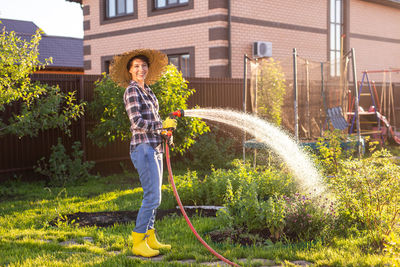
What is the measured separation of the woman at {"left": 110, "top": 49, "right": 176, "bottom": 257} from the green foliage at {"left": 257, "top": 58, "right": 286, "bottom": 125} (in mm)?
6653

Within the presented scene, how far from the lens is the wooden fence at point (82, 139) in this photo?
31.1ft

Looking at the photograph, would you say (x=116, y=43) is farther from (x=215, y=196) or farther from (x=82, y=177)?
(x=215, y=196)

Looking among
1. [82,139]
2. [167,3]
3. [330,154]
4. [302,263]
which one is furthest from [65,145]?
[167,3]

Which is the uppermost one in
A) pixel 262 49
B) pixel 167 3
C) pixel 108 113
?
pixel 167 3

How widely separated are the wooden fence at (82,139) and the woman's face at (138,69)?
201 inches

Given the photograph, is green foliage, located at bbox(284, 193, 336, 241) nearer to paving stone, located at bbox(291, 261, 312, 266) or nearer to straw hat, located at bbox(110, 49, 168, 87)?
paving stone, located at bbox(291, 261, 312, 266)

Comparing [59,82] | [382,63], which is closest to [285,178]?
[59,82]

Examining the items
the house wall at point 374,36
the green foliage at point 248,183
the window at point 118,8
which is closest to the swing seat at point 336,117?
the green foliage at point 248,183

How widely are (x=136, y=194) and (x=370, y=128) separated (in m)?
10.2

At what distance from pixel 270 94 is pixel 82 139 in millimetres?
4477

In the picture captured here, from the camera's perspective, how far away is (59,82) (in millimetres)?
9859

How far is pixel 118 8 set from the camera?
18984mm

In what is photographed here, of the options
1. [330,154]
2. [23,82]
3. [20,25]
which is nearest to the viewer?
[330,154]

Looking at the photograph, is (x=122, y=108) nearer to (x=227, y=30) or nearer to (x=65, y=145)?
(x=65, y=145)
